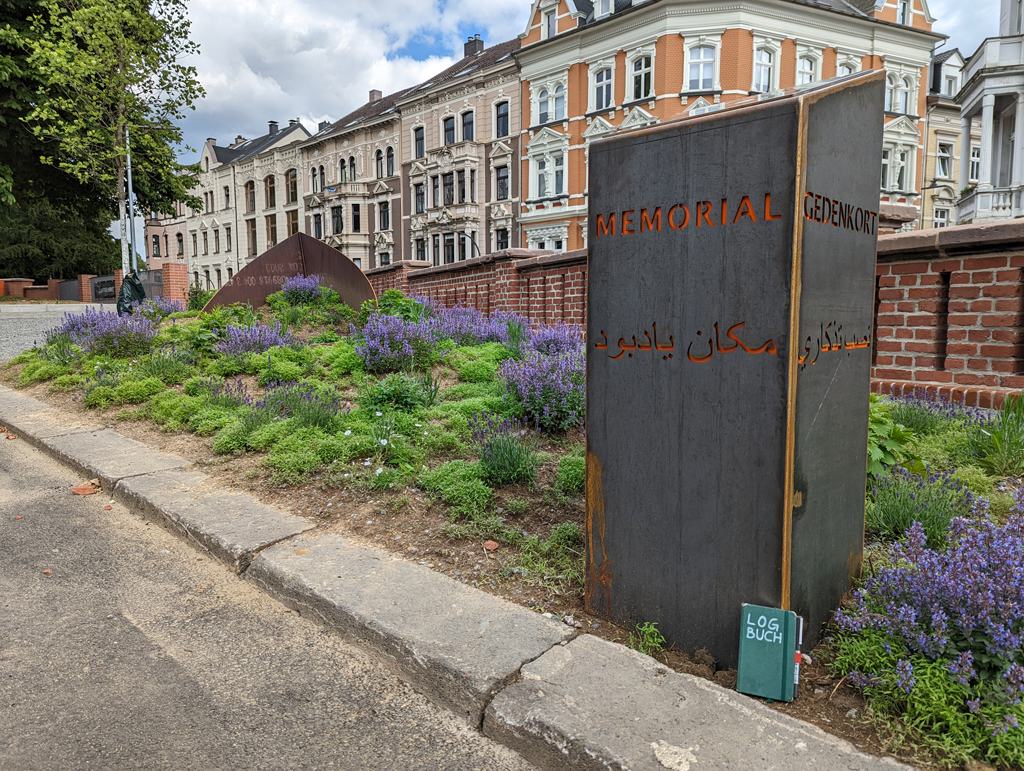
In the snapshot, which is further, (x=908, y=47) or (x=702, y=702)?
(x=908, y=47)

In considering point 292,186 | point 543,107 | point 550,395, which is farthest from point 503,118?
point 550,395

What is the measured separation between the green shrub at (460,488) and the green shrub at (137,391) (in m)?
4.03

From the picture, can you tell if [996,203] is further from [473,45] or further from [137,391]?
[473,45]

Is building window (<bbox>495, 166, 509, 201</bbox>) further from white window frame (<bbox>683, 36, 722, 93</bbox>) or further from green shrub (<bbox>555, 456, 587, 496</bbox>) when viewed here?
green shrub (<bbox>555, 456, 587, 496</bbox>)

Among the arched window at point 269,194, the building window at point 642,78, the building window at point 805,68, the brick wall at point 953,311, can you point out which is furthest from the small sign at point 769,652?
the arched window at point 269,194

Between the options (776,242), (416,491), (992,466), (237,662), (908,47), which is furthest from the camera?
(908,47)

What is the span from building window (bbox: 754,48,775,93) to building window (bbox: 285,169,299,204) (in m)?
35.0

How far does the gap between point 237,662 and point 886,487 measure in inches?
113

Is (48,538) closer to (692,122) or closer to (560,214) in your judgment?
(692,122)

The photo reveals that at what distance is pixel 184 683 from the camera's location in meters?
2.33

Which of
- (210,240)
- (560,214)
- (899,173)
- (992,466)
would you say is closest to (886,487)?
(992,466)

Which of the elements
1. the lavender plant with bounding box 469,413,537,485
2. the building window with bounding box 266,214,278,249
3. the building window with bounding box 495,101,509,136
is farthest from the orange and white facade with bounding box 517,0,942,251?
the building window with bounding box 266,214,278,249

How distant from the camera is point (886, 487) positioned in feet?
9.93

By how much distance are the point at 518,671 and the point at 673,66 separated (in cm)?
3135
